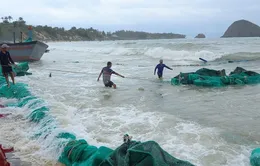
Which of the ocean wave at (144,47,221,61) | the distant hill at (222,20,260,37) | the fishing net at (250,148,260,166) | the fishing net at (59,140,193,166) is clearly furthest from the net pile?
the distant hill at (222,20,260,37)

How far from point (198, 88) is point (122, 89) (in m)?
2.95

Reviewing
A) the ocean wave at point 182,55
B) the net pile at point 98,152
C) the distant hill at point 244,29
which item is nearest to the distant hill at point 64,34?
the ocean wave at point 182,55

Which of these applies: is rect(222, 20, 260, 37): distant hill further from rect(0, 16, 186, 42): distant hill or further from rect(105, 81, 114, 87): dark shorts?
rect(105, 81, 114, 87): dark shorts

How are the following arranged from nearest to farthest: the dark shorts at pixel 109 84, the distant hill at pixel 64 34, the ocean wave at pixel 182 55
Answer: the dark shorts at pixel 109 84 → the ocean wave at pixel 182 55 → the distant hill at pixel 64 34

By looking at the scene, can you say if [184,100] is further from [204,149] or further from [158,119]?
[204,149]

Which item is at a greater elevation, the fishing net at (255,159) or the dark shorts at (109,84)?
the fishing net at (255,159)

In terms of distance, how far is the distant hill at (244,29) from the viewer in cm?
10200

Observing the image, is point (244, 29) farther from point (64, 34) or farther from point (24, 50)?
point (24, 50)

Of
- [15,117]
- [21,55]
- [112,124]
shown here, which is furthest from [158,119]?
[21,55]

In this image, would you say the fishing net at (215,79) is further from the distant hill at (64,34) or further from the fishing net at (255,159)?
the distant hill at (64,34)

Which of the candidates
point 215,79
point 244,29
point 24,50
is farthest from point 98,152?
point 244,29

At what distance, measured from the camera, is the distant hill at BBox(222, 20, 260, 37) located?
10200 cm

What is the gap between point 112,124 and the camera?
6.70m

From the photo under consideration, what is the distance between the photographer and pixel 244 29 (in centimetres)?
10319
